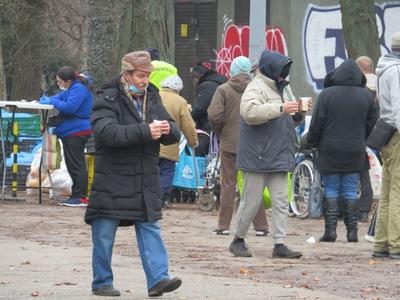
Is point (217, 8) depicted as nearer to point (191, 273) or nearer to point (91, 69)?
point (91, 69)

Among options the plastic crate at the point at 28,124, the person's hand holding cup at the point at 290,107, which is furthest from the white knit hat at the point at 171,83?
the person's hand holding cup at the point at 290,107

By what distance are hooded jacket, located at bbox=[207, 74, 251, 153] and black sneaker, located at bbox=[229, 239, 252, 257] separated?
222 centimetres

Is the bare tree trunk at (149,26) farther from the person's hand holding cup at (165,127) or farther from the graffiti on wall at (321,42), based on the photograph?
the person's hand holding cup at (165,127)

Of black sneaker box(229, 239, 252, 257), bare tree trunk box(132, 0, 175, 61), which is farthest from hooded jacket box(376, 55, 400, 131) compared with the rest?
bare tree trunk box(132, 0, 175, 61)

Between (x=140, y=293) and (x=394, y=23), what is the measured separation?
44.4 feet

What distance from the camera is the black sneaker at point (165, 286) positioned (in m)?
9.26

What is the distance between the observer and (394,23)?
22250 mm

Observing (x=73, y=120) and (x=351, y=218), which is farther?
(x=73, y=120)

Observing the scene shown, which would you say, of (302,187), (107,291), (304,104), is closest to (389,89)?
(304,104)

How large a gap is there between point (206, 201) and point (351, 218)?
423cm

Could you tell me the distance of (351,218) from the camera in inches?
538

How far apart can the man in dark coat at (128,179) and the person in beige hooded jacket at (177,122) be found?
22.3 feet

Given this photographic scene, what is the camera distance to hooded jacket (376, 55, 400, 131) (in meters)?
11.8

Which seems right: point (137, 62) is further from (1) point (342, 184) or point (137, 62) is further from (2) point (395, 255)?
(1) point (342, 184)
